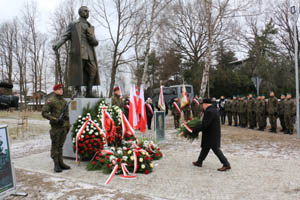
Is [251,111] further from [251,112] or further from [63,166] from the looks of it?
[63,166]

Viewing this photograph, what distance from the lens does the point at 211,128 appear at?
19.3 ft

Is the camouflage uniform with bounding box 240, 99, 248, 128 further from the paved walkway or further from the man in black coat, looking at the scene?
the man in black coat

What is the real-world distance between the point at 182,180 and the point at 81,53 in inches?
172

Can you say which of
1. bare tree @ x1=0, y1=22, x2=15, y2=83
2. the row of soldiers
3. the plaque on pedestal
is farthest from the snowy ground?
bare tree @ x1=0, y1=22, x2=15, y2=83

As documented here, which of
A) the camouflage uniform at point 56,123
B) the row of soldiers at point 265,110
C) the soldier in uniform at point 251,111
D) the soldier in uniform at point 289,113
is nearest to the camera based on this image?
the camouflage uniform at point 56,123

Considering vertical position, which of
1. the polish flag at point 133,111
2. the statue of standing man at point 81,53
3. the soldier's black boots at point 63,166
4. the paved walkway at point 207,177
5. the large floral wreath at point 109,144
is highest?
the statue of standing man at point 81,53

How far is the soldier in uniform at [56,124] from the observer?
5.71 m

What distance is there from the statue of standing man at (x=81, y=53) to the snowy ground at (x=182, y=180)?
2327mm

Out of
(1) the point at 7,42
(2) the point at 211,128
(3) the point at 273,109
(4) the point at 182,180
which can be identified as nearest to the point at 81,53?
(2) the point at 211,128

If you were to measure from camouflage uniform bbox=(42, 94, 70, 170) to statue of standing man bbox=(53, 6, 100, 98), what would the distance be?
134 centimetres

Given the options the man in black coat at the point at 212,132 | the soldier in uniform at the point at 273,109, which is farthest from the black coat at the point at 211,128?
the soldier in uniform at the point at 273,109

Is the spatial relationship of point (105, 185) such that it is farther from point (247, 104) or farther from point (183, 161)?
point (247, 104)

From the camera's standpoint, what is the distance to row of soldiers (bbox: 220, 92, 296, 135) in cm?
1177

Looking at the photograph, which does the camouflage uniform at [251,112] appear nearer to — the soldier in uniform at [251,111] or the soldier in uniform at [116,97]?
the soldier in uniform at [251,111]
